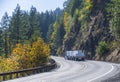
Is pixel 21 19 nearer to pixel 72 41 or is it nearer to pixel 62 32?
pixel 72 41

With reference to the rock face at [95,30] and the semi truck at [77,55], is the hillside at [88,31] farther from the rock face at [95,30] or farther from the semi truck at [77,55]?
the semi truck at [77,55]

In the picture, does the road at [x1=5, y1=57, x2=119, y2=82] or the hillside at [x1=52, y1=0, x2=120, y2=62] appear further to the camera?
the hillside at [x1=52, y1=0, x2=120, y2=62]

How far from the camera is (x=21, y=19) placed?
4151 inches

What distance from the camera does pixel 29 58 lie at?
59.8 metres

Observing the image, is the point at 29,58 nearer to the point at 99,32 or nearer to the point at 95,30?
the point at 99,32

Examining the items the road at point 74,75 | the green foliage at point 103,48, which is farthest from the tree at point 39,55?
the green foliage at point 103,48

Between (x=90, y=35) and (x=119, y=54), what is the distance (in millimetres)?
24382

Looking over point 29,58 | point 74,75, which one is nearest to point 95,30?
point 29,58

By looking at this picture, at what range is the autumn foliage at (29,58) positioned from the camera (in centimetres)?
5806

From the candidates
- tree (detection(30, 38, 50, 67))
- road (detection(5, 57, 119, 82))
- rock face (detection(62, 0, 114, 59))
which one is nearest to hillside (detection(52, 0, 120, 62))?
rock face (detection(62, 0, 114, 59))

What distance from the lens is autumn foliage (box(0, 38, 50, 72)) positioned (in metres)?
58.1

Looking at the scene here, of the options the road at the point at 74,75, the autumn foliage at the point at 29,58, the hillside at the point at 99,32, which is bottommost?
the road at the point at 74,75

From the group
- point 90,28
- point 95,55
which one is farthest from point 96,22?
point 95,55

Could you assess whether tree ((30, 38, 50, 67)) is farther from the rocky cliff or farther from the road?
the rocky cliff
